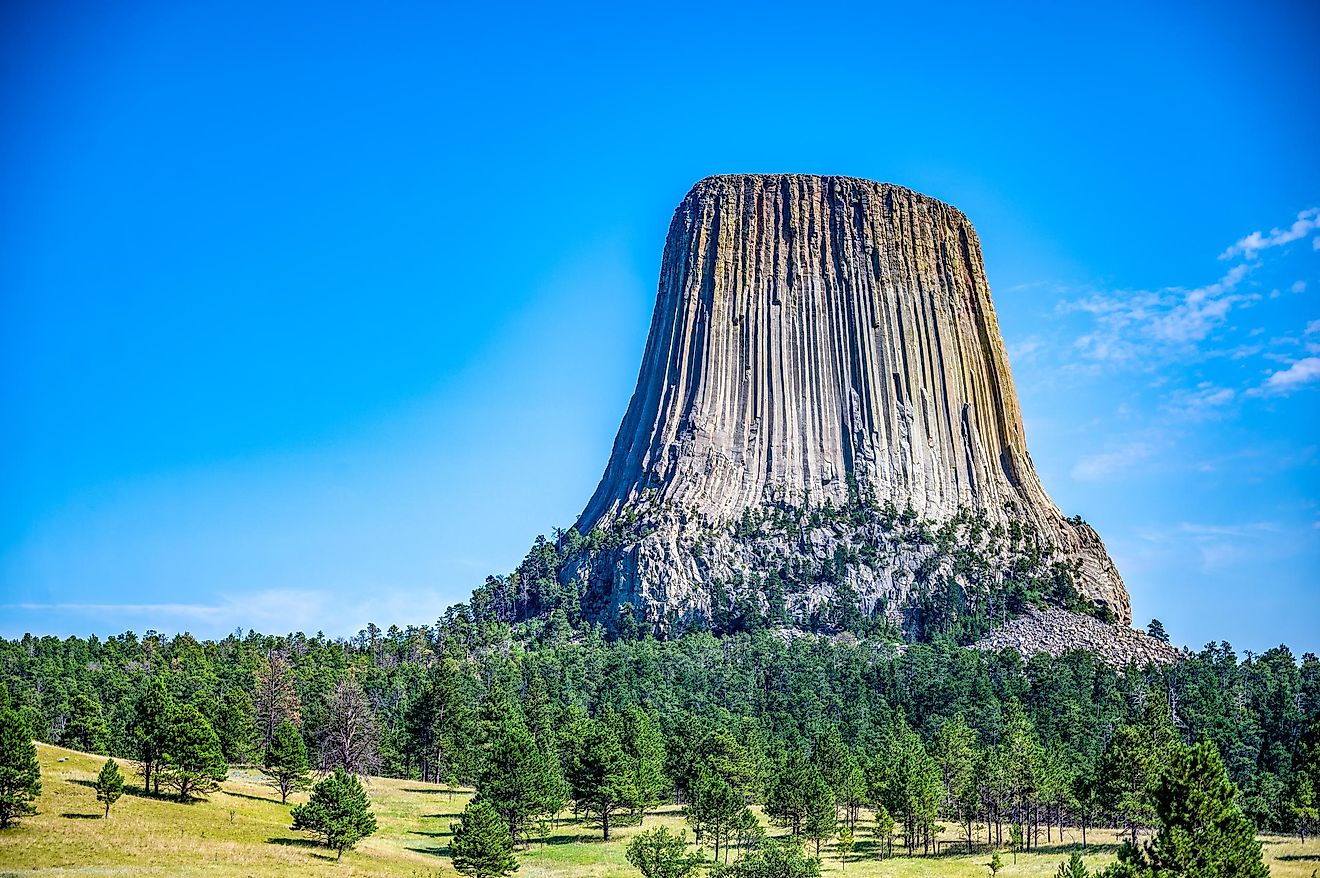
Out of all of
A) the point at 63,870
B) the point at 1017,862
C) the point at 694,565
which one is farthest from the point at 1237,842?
the point at 694,565

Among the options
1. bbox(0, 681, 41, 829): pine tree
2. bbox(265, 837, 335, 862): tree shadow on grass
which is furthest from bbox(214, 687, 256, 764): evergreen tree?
bbox(0, 681, 41, 829): pine tree

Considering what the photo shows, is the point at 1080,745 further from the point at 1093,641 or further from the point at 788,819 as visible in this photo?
the point at 1093,641

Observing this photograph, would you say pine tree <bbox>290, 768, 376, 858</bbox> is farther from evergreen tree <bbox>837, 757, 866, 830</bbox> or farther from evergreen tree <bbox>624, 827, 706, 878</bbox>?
evergreen tree <bbox>837, 757, 866, 830</bbox>

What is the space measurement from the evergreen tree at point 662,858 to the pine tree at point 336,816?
1488 centimetres

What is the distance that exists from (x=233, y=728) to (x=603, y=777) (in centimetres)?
2702

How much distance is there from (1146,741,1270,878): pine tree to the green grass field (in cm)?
1233

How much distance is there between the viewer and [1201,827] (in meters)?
48.1

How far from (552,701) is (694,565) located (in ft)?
188

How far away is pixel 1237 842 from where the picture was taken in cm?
4756

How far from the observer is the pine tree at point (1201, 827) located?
46.3 m

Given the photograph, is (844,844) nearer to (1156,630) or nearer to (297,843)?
(297,843)

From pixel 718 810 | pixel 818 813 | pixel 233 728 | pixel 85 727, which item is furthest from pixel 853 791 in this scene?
pixel 85 727

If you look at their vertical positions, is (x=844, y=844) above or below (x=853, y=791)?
below

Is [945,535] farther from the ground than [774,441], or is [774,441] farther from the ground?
[774,441]
